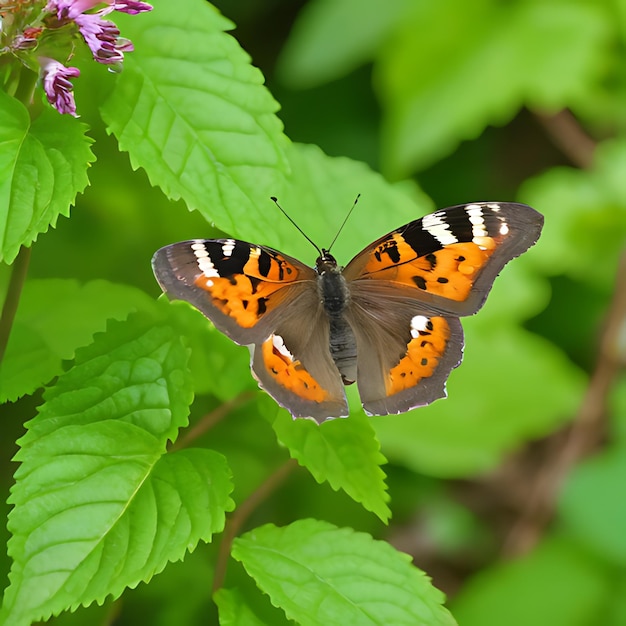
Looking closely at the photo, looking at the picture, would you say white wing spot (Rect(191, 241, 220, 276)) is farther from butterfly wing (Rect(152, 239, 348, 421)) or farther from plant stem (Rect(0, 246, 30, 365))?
plant stem (Rect(0, 246, 30, 365))

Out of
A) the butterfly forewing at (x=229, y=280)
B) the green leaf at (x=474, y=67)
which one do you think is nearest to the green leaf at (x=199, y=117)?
the butterfly forewing at (x=229, y=280)

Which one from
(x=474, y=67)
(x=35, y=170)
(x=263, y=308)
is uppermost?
(x=35, y=170)

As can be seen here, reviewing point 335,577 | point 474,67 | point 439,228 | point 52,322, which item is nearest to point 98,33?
point 52,322

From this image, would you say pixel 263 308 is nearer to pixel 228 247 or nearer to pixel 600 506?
pixel 228 247

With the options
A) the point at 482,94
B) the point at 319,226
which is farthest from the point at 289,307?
the point at 482,94

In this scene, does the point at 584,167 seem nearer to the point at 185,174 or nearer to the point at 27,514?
the point at 185,174

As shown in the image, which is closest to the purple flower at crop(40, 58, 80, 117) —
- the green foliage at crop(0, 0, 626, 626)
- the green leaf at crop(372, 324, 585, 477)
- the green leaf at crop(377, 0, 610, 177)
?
the green foliage at crop(0, 0, 626, 626)
